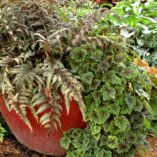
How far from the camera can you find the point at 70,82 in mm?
1928

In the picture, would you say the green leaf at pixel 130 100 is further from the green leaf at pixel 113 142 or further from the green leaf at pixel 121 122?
the green leaf at pixel 113 142

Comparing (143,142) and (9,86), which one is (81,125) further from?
(9,86)

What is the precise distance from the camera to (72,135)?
7.11ft

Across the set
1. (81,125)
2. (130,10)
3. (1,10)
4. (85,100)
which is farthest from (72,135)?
(130,10)

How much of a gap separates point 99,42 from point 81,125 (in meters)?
0.53

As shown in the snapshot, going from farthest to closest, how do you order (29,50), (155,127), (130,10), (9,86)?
1. (130,10)
2. (155,127)
3. (29,50)
4. (9,86)

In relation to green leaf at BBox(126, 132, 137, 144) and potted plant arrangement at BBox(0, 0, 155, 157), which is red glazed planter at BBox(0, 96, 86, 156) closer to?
potted plant arrangement at BBox(0, 0, 155, 157)

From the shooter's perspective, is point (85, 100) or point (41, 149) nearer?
point (85, 100)

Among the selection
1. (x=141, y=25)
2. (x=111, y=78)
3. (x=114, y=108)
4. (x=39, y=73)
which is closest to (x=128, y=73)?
(x=111, y=78)

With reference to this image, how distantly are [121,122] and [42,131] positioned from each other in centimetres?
47

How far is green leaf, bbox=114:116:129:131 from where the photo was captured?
207 centimetres

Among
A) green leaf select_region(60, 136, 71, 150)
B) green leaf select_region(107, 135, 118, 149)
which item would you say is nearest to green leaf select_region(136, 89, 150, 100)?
green leaf select_region(107, 135, 118, 149)

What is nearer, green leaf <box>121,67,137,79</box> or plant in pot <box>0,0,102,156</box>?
plant in pot <box>0,0,102,156</box>

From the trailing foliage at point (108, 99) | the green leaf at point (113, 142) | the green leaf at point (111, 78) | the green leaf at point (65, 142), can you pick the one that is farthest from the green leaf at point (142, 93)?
the green leaf at point (65, 142)
